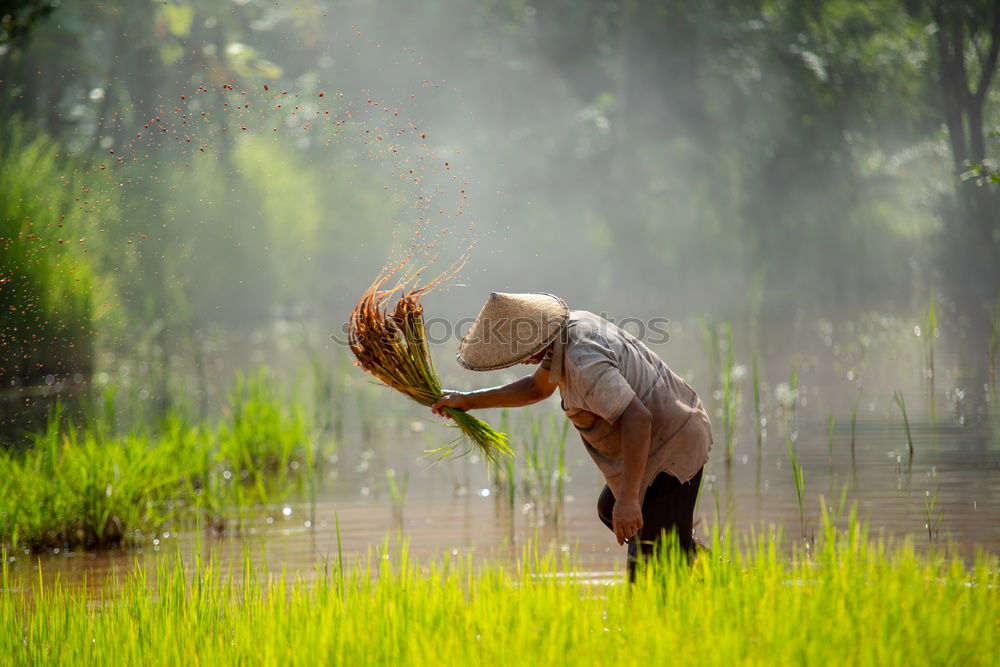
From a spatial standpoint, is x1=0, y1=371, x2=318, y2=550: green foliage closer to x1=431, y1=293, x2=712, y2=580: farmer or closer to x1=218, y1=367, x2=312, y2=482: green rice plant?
x1=218, y1=367, x2=312, y2=482: green rice plant

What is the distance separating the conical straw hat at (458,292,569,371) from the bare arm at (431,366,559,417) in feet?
0.55

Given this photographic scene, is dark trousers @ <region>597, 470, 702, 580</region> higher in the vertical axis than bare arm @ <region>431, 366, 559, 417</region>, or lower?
lower

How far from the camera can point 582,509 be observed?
293 inches

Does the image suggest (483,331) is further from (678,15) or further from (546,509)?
(678,15)

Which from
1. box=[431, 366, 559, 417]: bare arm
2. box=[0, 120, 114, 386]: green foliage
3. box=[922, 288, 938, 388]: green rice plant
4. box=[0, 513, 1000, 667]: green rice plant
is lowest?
box=[0, 513, 1000, 667]: green rice plant

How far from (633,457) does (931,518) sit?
297cm

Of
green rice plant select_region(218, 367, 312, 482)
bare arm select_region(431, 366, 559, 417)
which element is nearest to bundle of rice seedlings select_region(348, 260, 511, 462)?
bare arm select_region(431, 366, 559, 417)

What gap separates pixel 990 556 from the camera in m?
5.27

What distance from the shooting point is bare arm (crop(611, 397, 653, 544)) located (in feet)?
13.0

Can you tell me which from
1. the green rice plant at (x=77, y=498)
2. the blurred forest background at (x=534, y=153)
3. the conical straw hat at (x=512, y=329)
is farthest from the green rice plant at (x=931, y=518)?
the blurred forest background at (x=534, y=153)

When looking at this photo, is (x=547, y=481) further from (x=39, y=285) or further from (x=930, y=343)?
(x=39, y=285)

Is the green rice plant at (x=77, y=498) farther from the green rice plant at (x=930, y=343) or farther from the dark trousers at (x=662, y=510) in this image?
the green rice plant at (x=930, y=343)

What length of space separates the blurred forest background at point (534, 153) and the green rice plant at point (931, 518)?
34.5 feet

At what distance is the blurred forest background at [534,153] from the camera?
23.5m
